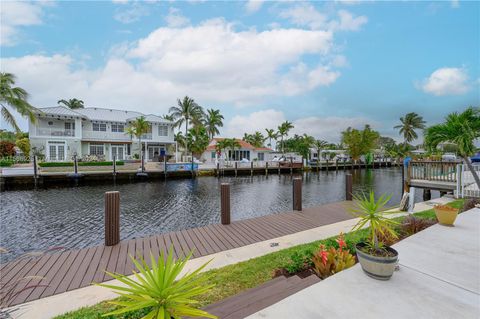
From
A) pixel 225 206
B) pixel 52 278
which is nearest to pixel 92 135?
pixel 225 206

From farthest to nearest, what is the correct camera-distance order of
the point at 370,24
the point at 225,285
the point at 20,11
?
the point at 370,24, the point at 20,11, the point at 225,285

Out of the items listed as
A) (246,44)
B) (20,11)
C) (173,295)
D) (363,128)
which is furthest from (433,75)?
(363,128)

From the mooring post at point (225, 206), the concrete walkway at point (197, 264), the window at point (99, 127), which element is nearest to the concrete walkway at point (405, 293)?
the concrete walkway at point (197, 264)

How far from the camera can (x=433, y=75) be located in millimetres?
15445

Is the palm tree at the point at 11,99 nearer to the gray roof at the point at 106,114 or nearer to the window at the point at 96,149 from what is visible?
the gray roof at the point at 106,114

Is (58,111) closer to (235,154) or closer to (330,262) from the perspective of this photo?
(235,154)

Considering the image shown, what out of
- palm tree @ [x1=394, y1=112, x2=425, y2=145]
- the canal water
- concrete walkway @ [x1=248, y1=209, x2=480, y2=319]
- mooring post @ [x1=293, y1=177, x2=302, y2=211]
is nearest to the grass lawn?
concrete walkway @ [x1=248, y1=209, x2=480, y2=319]

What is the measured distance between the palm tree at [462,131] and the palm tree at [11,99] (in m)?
23.8

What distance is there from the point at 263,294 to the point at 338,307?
841 mm

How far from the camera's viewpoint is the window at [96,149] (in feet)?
93.1

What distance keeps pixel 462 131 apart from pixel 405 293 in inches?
285

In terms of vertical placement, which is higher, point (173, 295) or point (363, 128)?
point (363, 128)

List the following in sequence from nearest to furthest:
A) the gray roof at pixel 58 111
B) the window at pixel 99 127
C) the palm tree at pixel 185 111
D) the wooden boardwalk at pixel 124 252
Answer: the wooden boardwalk at pixel 124 252 < the gray roof at pixel 58 111 < the window at pixel 99 127 < the palm tree at pixel 185 111

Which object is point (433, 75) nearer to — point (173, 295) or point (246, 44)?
point (246, 44)
